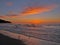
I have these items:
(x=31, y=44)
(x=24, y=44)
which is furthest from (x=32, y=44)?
(x=24, y=44)

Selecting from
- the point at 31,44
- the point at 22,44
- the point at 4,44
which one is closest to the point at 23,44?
the point at 22,44

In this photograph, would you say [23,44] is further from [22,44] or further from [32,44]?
[32,44]

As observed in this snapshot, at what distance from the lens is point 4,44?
11.1m

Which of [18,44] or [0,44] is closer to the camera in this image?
[0,44]

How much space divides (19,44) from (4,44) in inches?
57.2

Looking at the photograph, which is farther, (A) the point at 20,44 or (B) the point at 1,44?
(A) the point at 20,44

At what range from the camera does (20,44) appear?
11.8m

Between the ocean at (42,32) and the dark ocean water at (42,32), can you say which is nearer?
the ocean at (42,32)

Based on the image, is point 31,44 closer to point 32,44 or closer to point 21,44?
point 32,44

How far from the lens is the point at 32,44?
11.4m

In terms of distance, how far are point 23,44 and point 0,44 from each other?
212 cm

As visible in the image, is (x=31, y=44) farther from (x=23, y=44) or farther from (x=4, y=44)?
(x=4, y=44)

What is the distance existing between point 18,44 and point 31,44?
1.26 metres

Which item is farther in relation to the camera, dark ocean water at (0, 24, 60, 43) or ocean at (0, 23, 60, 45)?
dark ocean water at (0, 24, 60, 43)
